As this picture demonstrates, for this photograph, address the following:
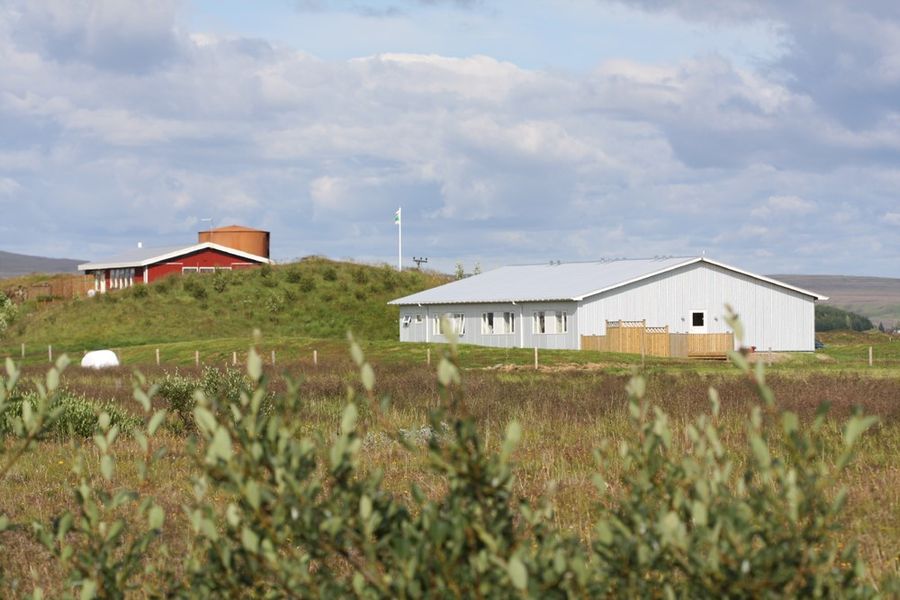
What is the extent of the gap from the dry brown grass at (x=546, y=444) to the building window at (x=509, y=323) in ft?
97.5

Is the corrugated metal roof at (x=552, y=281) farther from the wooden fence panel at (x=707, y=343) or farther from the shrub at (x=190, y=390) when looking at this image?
the shrub at (x=190, y=390)

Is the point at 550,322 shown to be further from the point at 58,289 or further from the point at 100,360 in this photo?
the point at 58,289

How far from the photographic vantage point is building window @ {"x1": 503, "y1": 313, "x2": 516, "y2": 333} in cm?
5941

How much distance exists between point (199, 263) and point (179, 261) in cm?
171

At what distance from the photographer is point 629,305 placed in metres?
57.0

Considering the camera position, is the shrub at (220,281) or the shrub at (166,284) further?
the shrub at (220,281)

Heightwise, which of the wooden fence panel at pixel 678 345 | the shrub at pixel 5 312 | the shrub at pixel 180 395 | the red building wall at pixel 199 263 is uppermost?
the red building wall at pixel 199 263

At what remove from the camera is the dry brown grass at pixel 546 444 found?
9.45m

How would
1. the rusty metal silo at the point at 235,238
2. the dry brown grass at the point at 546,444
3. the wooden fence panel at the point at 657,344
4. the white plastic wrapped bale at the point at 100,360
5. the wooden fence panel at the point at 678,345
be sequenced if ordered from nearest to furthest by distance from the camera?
the dry brown grass at the point at 546,444 < the white plastic wrapped bale at the point at 100,360 < the wooden fence panel at the point at 657,344 < the wooden fence panel at the point at 678,345 < the rusty metal silo at the point at 235,238

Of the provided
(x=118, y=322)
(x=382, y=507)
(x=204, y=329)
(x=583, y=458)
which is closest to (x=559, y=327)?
(x=204, y=329)

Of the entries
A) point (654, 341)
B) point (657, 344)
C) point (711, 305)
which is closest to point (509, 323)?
point (654, 341)

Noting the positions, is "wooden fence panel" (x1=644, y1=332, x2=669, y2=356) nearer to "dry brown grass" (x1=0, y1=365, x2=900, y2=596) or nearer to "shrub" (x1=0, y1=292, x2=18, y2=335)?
"dry brown grass" (x1=0, y1=365, x2=900, y2=596)

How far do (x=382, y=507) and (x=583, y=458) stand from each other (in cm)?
960

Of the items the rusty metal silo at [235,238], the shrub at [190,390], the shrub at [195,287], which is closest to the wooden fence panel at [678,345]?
the shrub at [195,287]
